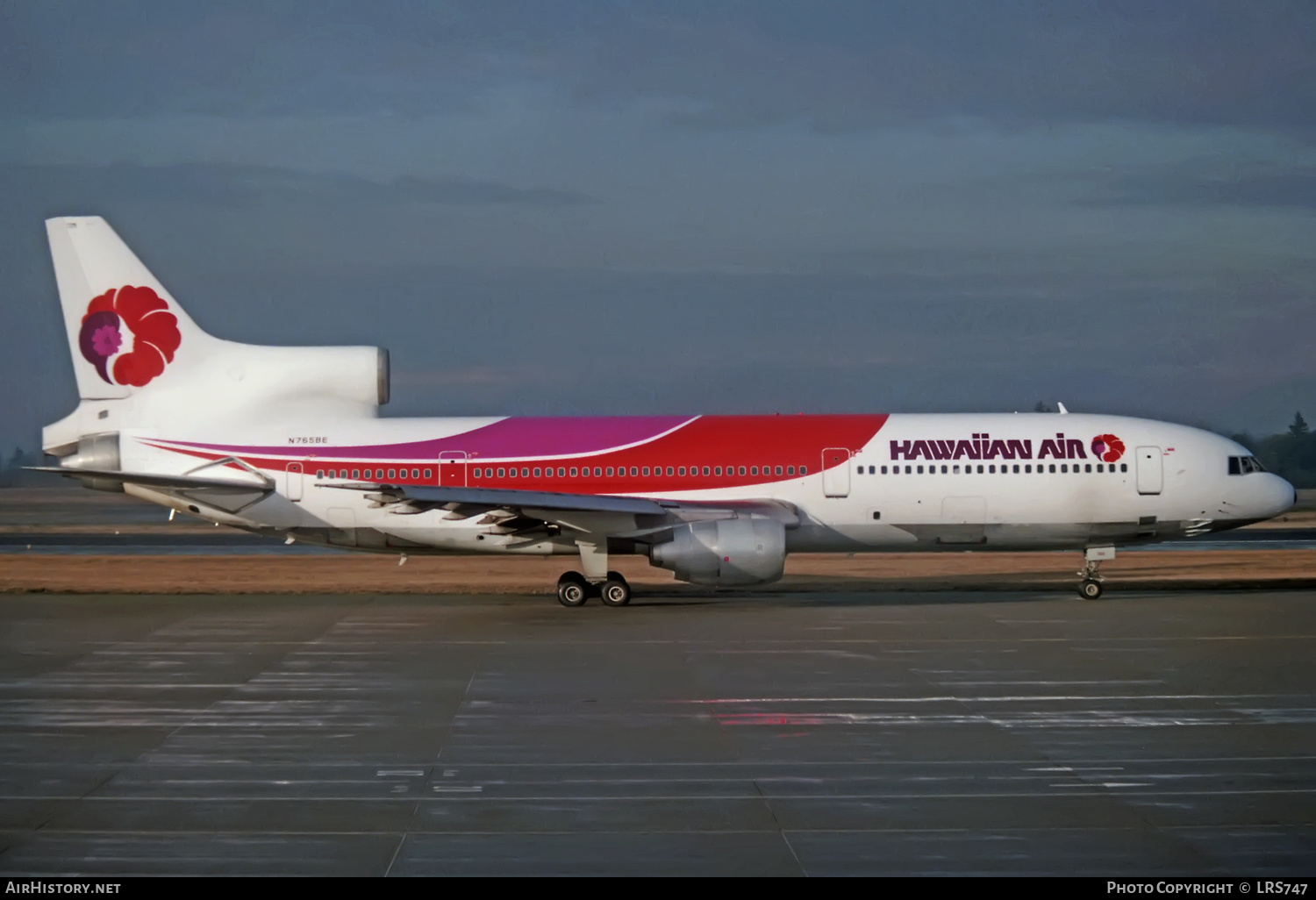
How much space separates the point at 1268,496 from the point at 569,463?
14.5 meters

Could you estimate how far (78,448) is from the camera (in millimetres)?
28531

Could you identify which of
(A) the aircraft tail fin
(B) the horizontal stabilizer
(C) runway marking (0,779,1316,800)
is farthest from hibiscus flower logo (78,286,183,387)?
(C) runway marking (0,779,1316,800)

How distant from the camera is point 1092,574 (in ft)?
92.4

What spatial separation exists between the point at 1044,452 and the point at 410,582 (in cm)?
1505

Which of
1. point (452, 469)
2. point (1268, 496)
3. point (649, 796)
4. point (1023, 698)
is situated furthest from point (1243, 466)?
point (649, 796)

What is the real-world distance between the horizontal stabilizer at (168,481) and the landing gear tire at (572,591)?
21.0 ft

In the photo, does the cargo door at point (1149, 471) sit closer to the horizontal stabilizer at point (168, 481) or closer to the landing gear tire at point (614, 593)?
the landing gear tire at point (614, 593)

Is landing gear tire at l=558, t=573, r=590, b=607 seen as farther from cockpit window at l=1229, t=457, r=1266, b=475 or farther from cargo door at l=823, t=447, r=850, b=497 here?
cockpit window at l=1229, t=457, r=1266, b=475

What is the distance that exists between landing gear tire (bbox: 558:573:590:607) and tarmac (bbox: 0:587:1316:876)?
9.19 ft

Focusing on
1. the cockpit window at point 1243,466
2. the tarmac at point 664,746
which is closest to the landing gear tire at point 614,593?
the tarmac at point 664,746

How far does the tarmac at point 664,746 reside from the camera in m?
9.93

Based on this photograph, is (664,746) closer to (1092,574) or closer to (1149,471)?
(1092,574)

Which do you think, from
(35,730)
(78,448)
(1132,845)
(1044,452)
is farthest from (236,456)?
(1132,845)
